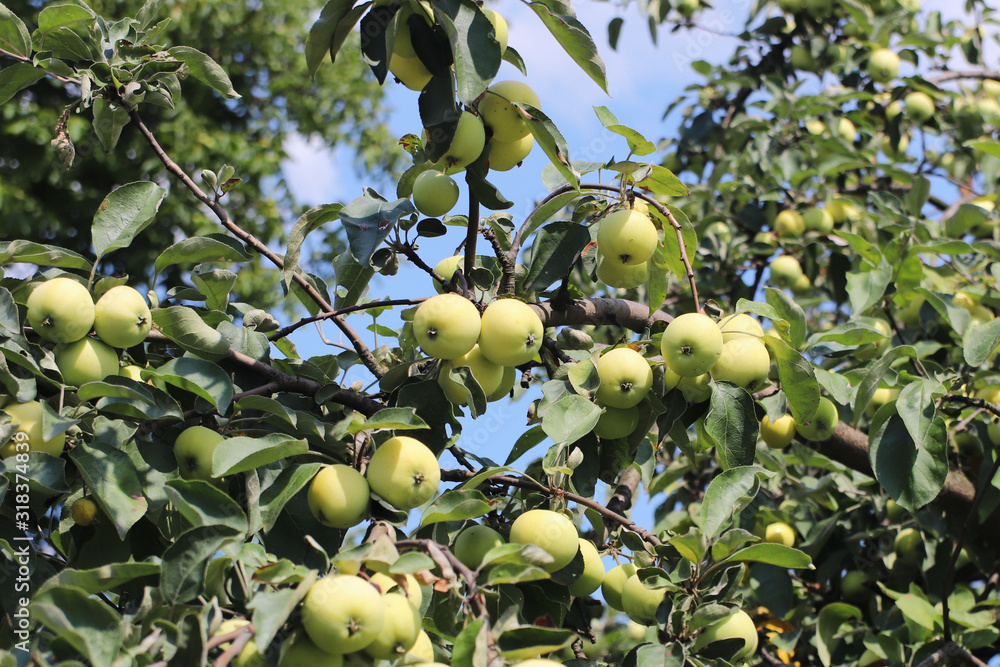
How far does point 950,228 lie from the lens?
2.55 m

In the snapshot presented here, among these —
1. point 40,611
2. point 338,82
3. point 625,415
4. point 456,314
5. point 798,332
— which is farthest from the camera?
point 338,82

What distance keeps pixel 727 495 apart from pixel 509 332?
419mm

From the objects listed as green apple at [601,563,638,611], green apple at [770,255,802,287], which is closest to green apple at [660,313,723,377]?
green apple at [601,563,638,611]

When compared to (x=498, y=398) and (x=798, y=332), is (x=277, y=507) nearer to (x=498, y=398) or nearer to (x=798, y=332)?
(x=498, y=398)

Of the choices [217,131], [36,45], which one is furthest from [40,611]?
[217,131]

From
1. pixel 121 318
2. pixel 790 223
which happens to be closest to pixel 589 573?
pixel 121 318

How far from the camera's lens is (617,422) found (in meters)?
1.39

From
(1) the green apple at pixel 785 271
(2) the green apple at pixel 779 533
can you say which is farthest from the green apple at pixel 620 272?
(1) the green apple at pixel 785 271

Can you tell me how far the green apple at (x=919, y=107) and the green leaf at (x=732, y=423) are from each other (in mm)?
2545

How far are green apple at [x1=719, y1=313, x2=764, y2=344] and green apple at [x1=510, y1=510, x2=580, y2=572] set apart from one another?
1.54ft

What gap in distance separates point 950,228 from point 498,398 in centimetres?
188

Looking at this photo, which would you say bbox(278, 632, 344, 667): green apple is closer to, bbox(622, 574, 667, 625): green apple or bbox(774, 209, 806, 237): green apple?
bbox(622, 574, 667, 625): green apple

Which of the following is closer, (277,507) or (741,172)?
(277,507)

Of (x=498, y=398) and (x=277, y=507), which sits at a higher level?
(x=498, y=398)
